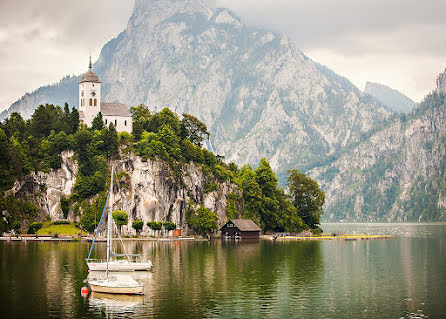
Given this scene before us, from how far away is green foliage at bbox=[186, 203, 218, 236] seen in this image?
619 ft

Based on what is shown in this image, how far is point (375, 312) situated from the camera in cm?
6725

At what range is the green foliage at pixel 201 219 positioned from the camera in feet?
619

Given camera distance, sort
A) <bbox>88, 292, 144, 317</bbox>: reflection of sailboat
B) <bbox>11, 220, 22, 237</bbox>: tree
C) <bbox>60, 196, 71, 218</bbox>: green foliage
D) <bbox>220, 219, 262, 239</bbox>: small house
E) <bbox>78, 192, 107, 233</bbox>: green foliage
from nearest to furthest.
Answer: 1. <bbox>88, 292, 144, 317</bbox>: reflection of sailboat
2. <bbox>11, 220, 22, 237</bbox>: tree
3. <bbox>78, 192, 107, 233</bbox>: green foliage
4. <bbox>220, 219, 262, 239</bbox>: small house
5. <bbox>60, 196, 71, 218</bbox>: green foliage

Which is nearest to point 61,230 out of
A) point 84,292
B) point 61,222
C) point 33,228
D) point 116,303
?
point 61,222

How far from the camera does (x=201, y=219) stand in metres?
189

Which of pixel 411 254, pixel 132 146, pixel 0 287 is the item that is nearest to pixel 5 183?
pixel 132 146

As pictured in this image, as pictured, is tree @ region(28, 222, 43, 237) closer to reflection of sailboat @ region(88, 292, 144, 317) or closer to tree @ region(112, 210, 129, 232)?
tree @ region(112, 210, 129, 232)

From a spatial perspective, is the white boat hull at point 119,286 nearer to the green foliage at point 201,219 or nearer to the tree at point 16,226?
the tree at point 16,226

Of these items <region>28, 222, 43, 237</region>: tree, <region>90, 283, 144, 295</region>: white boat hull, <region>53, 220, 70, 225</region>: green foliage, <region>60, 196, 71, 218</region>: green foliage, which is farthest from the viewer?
<region>60, 196, 71, 218</region>: green foliage

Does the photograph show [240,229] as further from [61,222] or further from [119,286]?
[119,286]

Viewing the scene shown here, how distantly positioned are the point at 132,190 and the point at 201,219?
79.7 feet

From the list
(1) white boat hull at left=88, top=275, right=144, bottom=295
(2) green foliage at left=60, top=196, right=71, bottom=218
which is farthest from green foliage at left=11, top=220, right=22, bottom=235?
(1) white boat hull at left=88, top=275, right=144, bottom=295

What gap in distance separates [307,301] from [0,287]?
4060 cm

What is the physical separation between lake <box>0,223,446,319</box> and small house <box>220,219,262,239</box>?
52923 millimetres
